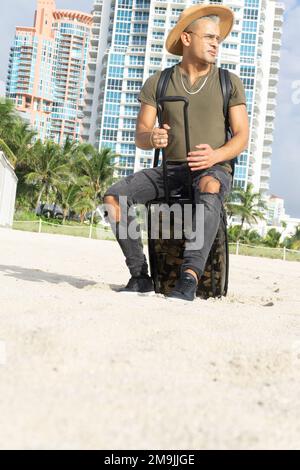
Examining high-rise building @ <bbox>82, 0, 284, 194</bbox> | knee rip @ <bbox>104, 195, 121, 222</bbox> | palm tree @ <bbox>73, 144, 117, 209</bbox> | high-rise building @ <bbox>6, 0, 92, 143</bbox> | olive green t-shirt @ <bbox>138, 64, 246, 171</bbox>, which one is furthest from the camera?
high-rise building @ <bbox>6, 0, 92, 143</bbox>

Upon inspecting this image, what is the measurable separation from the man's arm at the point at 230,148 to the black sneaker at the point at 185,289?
0.58 metres

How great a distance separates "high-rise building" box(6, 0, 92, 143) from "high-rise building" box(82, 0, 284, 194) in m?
65.8

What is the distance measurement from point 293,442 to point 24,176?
1611 inches

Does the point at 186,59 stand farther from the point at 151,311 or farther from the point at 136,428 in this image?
the point at 136,428

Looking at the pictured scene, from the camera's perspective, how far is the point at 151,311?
228 cm

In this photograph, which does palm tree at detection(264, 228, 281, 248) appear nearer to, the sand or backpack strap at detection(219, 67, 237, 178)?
backpack strap at detection(219, 67, 237, 178)

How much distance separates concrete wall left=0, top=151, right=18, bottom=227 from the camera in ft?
69.0

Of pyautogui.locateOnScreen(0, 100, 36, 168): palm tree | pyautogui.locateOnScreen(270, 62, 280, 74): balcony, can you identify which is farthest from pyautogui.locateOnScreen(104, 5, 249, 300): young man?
pyautogui.locateOnScreen(270, 62, 280, 74): balcony

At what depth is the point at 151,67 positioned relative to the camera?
82.8 metres

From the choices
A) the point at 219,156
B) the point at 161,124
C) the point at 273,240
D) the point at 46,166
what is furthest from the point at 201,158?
the point at 273,240

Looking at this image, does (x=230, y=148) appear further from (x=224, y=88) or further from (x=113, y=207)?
(x=113, y=207)

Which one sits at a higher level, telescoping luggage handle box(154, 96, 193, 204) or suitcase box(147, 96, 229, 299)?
telescoping luggage handle box(154, 96, 193, 204)

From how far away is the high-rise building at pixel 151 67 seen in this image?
82.4m

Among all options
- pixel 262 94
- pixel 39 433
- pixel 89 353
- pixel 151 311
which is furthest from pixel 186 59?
pixel 262 94
